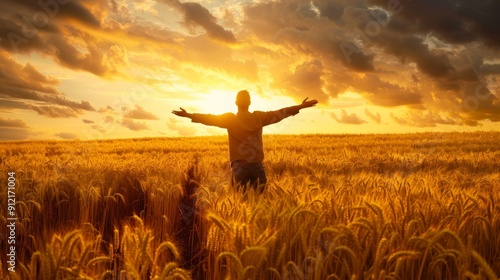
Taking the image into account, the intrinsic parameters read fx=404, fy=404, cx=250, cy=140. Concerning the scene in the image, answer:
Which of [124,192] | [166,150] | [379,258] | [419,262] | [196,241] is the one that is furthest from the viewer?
[166,150]

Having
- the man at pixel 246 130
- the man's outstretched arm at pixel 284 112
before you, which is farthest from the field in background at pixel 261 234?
the man's outstretched arm at pixel 284 112

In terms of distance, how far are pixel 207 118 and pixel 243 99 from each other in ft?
2.02

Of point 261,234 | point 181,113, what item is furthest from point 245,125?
point 261,234

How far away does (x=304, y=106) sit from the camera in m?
5.89

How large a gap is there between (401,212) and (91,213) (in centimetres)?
315

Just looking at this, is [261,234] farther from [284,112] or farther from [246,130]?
[284,112]

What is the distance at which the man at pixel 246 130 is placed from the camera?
18.9 feet

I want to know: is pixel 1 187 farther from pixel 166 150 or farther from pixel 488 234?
pixel 166 150

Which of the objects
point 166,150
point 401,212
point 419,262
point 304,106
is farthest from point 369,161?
point 166,150

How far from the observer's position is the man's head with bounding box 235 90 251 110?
18.6ft

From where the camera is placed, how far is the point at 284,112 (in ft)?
19.5

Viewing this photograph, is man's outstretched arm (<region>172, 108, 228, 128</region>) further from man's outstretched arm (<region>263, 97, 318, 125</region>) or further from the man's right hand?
man's outstretched arm (<region>263, 97, 318, 125</region>)

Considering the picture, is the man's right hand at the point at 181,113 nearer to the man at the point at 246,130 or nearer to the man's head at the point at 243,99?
the man at the point at 246,130

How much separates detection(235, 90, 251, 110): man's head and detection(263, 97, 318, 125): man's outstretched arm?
36cm
